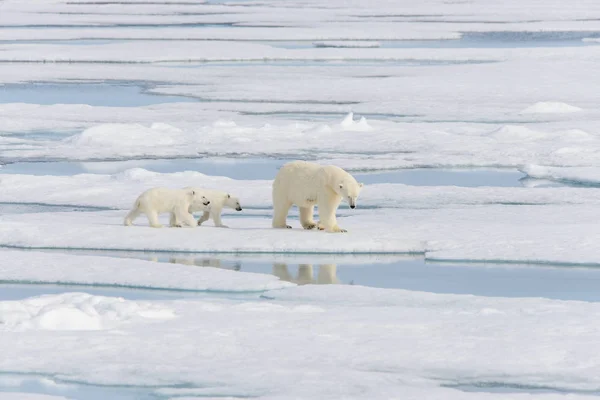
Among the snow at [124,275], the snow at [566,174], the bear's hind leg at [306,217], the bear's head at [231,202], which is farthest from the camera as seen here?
the snow at [566,174]

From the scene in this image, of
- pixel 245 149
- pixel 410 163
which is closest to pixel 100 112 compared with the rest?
pixel 245 149

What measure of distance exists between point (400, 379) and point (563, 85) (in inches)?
530

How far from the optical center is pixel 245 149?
12352 mm

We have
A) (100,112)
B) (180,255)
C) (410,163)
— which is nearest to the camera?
(180,255)

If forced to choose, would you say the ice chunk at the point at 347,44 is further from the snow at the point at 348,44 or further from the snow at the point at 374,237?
the snow at the point at 374,237

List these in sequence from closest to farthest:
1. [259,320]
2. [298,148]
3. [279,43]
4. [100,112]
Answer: [259,320]
[298,148]
[100,112]
[279,43]

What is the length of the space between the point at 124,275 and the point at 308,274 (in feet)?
3.22

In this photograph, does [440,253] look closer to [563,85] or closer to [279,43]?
[563,85]

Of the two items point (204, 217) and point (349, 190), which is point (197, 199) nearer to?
point (204, 217)

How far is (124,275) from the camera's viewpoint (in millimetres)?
6562

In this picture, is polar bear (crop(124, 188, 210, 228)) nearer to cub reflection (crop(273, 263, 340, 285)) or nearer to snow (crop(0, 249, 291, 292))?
snow (crop(0, 249, 291, 292))

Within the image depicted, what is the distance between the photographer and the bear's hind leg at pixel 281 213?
25.6 ft

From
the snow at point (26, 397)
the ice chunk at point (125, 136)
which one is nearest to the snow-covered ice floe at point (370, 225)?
the ice chunk at point (125, 136)

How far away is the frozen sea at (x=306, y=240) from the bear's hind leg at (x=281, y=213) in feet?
0.21
